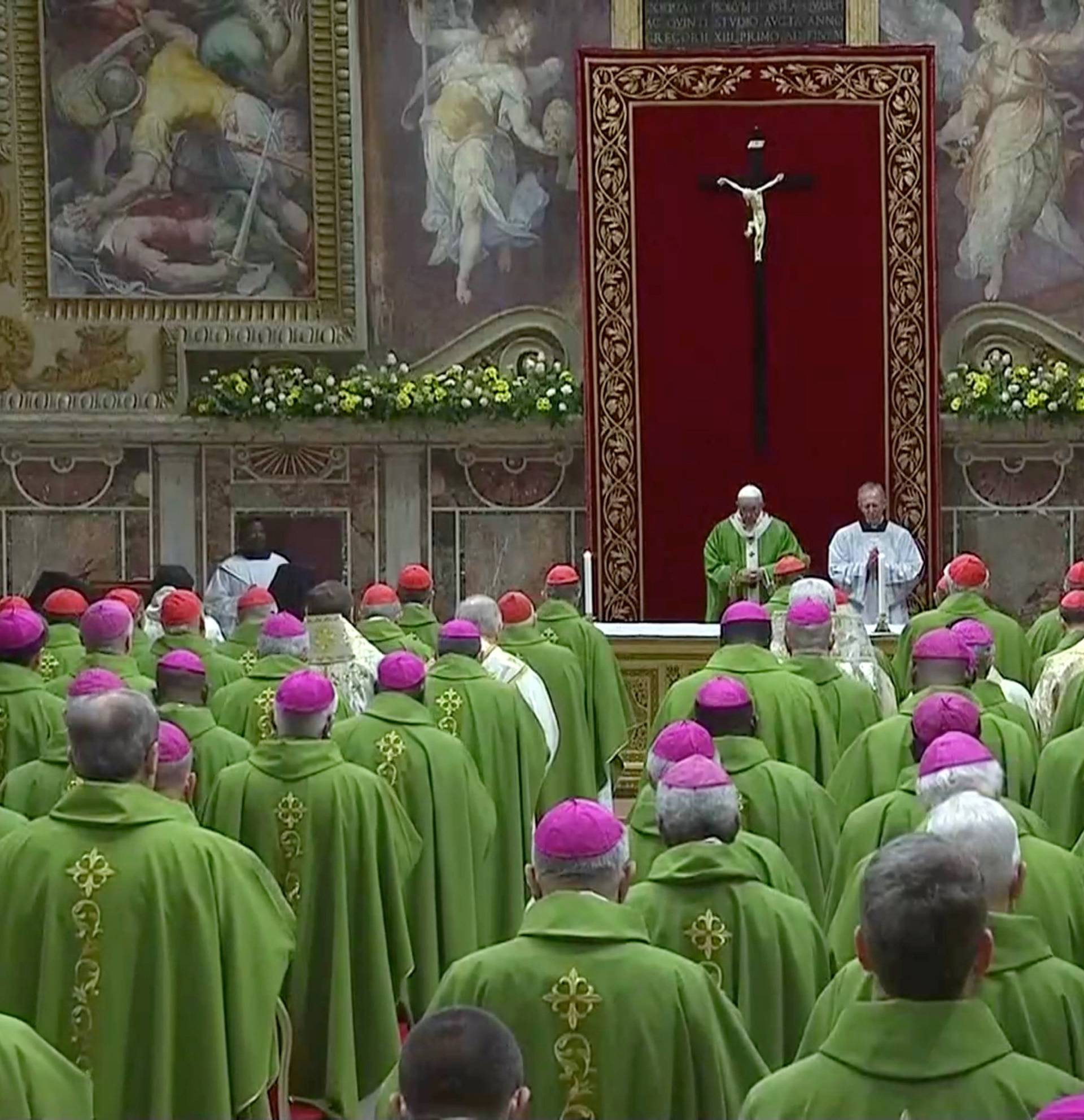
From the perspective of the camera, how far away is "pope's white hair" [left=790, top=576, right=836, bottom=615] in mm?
10031

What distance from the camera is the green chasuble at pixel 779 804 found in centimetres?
718

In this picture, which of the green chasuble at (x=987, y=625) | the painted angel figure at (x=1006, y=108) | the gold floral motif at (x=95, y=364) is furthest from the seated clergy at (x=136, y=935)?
the painted angel figure at (x=1006, y=108)

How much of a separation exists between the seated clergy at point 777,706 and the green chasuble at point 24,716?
251cm

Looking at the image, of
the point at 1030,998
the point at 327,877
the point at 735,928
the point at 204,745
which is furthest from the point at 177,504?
the point at 1030,998

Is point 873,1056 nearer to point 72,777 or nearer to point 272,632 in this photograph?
point 72,777

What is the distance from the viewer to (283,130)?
17391 millimetres

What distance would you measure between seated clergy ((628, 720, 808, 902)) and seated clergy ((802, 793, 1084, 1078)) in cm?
110

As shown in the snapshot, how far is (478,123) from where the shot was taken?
17.6 m

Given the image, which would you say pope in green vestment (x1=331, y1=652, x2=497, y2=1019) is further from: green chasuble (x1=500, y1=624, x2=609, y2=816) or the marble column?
the marble column

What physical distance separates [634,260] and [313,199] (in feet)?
8.43

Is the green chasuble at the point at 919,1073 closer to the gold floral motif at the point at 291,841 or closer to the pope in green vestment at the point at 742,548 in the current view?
the gold floral motif at the point at 291,841

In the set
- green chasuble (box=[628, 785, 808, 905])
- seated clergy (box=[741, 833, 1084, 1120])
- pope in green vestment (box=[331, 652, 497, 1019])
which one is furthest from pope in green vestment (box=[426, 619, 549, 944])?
seated clergy (box=[741, 833, 1084, 1120])

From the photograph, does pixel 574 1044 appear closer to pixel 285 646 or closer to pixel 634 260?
pixel 285 646

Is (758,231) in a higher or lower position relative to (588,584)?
higher
